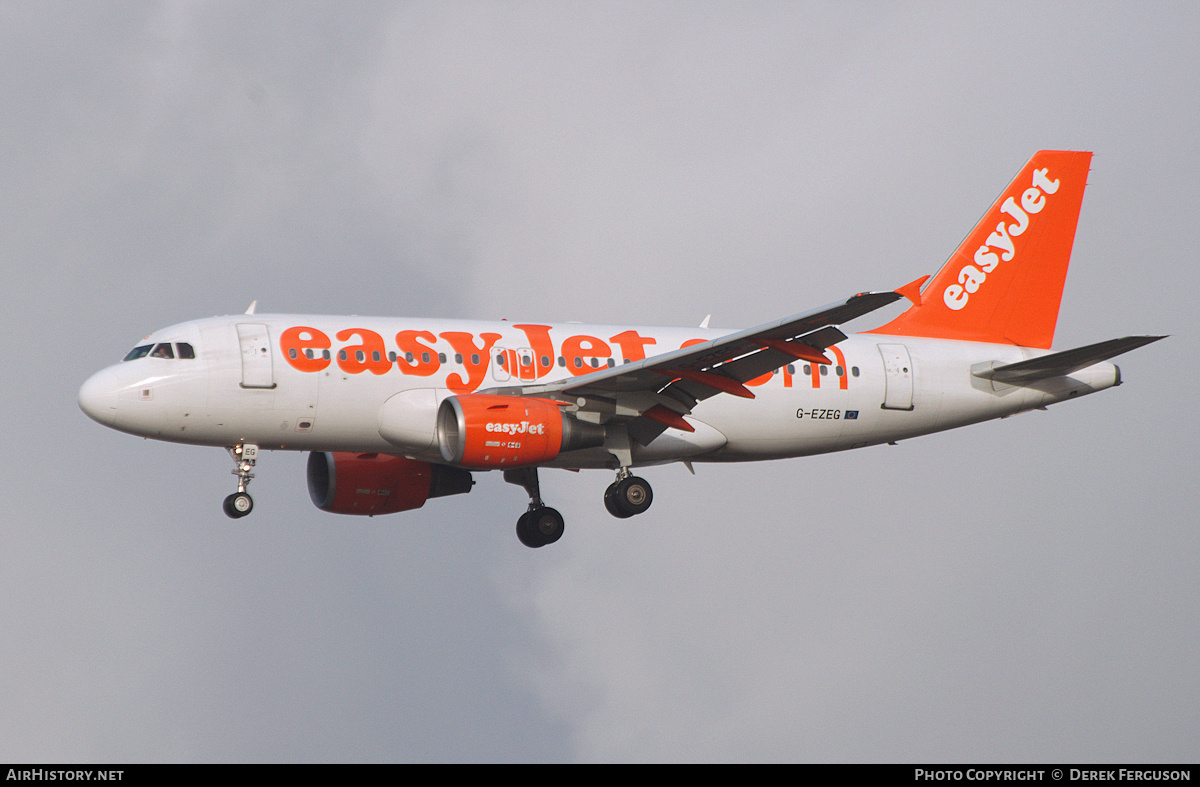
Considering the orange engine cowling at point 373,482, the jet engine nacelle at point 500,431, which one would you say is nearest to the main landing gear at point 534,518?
the orange engine cowling at point 373,482

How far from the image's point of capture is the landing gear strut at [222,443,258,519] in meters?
30.7

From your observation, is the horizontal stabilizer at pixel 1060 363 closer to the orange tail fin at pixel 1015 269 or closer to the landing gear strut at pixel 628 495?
the orange tail fin at pixel 1015 269

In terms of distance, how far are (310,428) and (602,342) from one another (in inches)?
279

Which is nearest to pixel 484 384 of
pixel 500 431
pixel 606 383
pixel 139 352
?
pixel 500 431

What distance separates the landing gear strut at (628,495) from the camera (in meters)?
32.8

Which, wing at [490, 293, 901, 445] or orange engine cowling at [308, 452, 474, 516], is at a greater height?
wing at [490, 293, 901, 445]

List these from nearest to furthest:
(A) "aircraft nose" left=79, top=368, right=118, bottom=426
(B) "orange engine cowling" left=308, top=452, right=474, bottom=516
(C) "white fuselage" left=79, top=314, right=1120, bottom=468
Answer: (A) "aircraft nose" left=79, top=368, right=118, bottom=426, (C) "white fuselage" left=79, top=314, right=1120, bottom=468, (B) "orange engine cowling" left=308, top=452, right=474, bottom=516

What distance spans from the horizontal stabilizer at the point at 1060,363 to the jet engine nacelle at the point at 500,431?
11.5 metres

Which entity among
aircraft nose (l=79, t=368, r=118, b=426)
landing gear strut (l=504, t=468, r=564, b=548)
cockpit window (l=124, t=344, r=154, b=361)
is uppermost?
cockpit window (l=124, t=344, r=154, b=361)

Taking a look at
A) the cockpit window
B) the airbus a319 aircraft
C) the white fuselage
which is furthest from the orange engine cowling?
the cockpit window

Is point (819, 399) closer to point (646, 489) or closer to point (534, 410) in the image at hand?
point (646, 489)

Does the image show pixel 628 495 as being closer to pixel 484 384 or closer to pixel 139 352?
pixel 484 384

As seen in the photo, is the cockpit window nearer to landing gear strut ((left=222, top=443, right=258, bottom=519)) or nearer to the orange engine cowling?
landing gear strut ((left=222, top=443, right=258, bottom=519))

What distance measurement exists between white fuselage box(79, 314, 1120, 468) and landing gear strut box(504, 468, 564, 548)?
3147 millimetres
